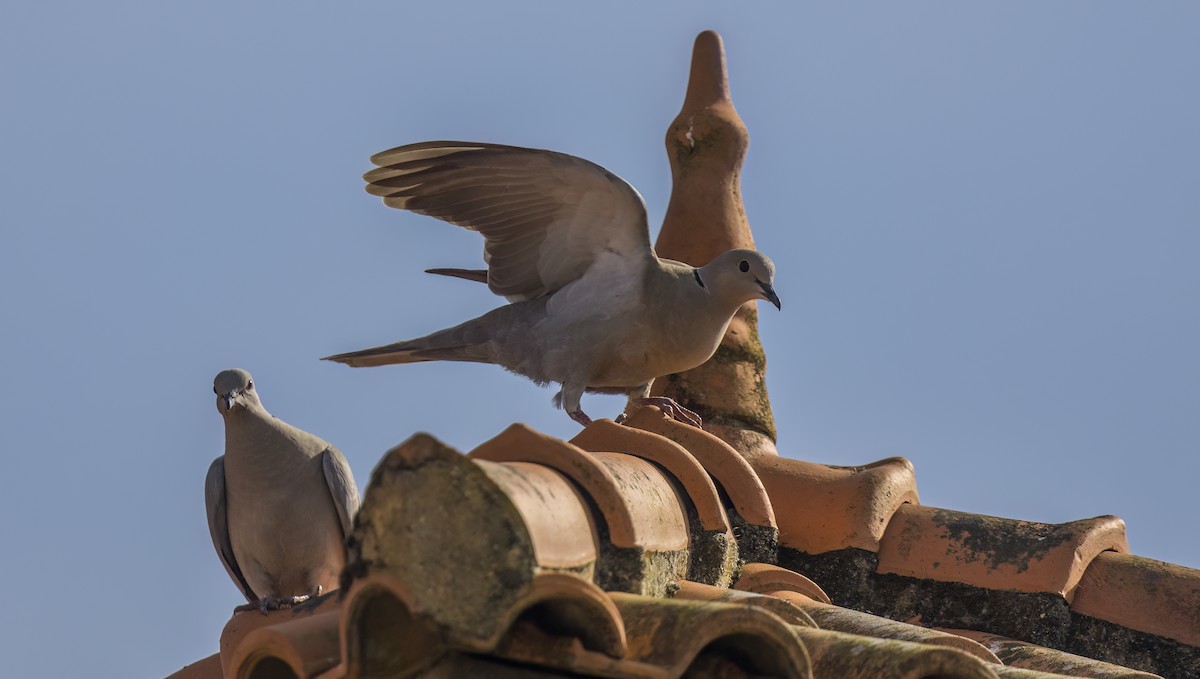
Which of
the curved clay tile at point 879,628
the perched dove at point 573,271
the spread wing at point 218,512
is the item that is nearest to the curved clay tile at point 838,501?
the perched dove at point 573,271

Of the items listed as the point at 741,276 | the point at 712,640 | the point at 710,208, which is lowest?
the point at 712,640

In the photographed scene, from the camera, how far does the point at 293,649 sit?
107 inches

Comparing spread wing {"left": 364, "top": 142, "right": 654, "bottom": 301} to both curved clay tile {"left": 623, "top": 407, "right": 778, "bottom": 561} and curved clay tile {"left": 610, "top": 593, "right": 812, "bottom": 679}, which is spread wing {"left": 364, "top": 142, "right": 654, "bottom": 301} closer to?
curved clay tile {"left": 623, "top": 407, "right": 778, "bottom": 561}

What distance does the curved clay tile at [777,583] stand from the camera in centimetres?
455

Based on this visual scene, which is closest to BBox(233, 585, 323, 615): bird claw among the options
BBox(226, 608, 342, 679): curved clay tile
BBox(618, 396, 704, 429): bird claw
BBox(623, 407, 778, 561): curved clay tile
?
BBox(623, 407, 778, 561): curved clay tile

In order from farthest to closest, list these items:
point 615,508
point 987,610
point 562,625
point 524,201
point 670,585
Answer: point 524,201
point 987,610
point 670,585
point 615,508
point 562,625

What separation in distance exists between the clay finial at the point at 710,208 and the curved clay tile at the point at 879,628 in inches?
97.8

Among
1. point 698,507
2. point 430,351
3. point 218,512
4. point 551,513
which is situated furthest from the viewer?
point 430,351

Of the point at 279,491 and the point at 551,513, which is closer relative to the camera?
the point at 551,513

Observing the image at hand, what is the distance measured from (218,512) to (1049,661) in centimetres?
303

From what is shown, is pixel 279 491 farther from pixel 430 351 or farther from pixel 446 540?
pixel 446 540

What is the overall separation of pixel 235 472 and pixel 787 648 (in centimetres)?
319

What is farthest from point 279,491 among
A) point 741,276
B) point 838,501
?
point 741,276

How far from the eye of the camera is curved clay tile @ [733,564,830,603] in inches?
179
